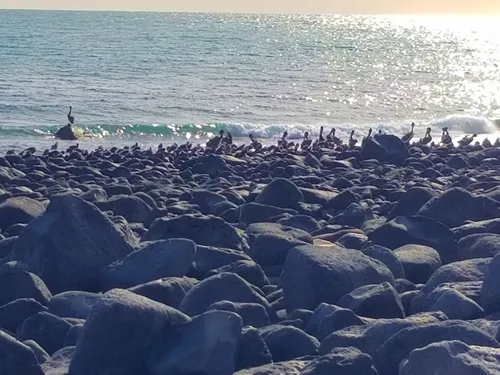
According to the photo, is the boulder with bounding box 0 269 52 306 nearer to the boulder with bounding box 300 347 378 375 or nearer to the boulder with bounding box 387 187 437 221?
the boulder with bounding box 300 347 378 375

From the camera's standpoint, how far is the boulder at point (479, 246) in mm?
7402

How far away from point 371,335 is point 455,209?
4144 mm

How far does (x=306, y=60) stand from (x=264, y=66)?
8900mm

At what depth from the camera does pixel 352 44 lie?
290ft

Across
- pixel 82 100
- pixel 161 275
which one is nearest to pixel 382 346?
pixel 161 275

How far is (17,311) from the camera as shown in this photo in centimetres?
607

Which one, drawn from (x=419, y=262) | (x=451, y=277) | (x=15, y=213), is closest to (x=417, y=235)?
(x=419, y=262)

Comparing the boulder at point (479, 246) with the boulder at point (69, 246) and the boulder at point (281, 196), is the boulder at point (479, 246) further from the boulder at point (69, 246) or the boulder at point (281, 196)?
the boulder at point (281, 196)

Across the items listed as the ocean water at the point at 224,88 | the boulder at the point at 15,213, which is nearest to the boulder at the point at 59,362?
the boulder at the point at 15,213

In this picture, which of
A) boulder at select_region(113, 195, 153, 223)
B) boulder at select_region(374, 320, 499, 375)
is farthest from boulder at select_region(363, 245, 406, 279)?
boulder at select_region(113, 195, 153, 223)

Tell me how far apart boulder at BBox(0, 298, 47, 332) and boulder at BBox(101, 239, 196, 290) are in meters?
0.73

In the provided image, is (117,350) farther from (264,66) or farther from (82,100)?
(264,66)

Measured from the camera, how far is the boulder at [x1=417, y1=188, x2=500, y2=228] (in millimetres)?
8844

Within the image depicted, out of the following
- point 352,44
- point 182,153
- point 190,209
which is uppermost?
point 190,209
